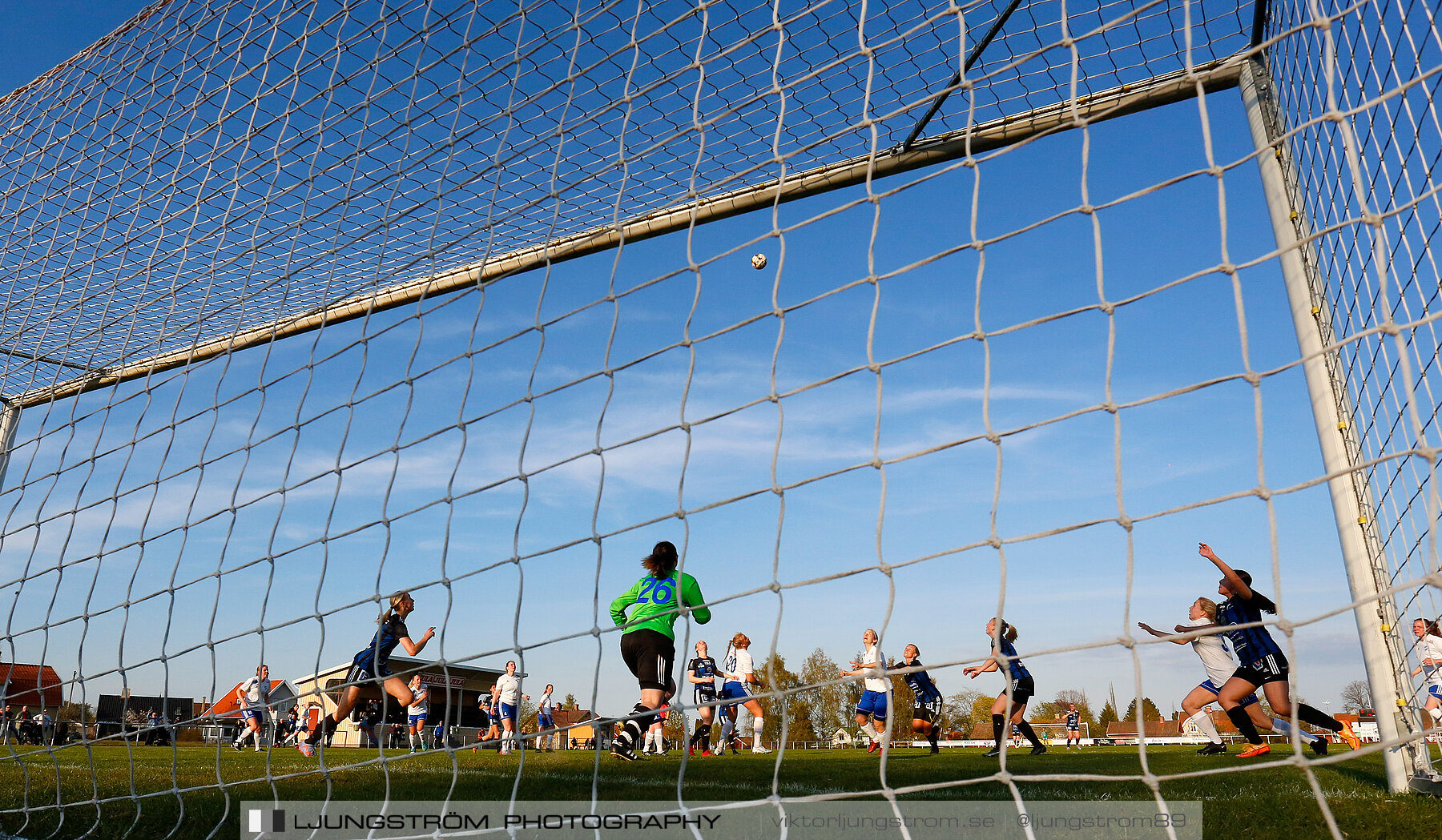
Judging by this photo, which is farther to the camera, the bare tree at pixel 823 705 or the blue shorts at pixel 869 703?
the bare tree at pixel 823 705

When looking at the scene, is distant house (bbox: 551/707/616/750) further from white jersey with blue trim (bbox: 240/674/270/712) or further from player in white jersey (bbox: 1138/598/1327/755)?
player in white jersey (bbox: 1138/598/1327/755)

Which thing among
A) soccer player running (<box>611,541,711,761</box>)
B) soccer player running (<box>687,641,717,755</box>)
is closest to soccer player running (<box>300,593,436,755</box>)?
soccer player running (<box>611,541,711,761</box>)

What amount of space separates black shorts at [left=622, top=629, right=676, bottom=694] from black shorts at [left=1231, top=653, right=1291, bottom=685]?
4.03m

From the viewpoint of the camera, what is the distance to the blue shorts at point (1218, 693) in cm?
670

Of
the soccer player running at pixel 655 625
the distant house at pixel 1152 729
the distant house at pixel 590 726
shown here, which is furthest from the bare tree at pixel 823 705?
the soccer player running at pixel 655 625

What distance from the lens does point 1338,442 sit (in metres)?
3.47

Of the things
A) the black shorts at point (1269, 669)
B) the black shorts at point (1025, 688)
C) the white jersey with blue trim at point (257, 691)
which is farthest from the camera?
the black shorts at point (1025, 688)

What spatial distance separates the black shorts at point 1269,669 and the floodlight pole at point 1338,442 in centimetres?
243

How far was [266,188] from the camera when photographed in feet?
18.5

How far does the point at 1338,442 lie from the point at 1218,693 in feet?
13.6

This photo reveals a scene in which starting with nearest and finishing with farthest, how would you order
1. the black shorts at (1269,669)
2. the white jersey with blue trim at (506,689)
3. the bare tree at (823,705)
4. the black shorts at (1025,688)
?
the black shorts at (1269,669)
the black shorts at (1025,688)
the white jersey with blue trim at (506,689)
the bare tree at (823,705)

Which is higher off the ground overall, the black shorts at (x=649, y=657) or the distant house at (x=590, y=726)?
the black shorts at (x=649, y=657)

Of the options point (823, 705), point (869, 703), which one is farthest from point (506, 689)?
point (823, 705)

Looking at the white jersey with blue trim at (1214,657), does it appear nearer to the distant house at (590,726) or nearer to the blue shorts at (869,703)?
the blue shorts at (869,703)
